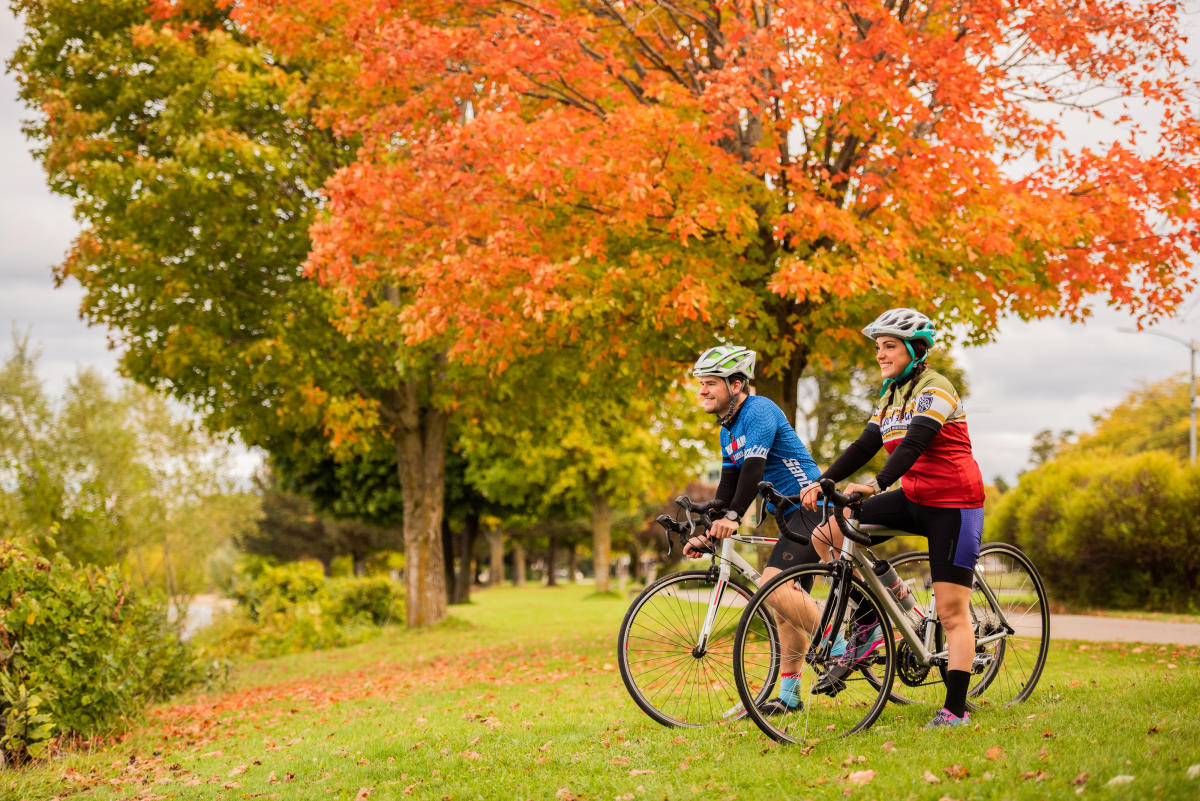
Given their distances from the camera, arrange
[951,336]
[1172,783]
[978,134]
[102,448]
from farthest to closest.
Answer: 1. [102,448]
2. [951,336]
3. [978,134]
4. [1172,783]

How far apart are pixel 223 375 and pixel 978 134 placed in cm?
1174

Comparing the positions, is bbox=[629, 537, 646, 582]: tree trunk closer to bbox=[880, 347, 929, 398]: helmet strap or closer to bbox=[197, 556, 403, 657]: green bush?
bbox=[197, 556, 403, 657]: green bush

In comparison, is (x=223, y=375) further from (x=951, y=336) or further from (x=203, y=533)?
(x=203, y=533)

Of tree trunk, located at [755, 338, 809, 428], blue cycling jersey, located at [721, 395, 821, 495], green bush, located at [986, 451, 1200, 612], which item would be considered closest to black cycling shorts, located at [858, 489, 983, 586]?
blue cycling jersey, located at [721, 395, 821, 495]

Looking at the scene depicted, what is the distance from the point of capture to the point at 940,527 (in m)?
4.79

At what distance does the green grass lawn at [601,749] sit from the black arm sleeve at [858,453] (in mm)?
1303

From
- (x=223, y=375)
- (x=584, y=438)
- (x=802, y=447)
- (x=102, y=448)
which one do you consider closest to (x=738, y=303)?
(x=802, y=447)

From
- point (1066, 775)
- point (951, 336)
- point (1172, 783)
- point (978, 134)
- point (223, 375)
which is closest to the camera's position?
point (1172, 783)

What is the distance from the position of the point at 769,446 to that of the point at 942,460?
0.89m

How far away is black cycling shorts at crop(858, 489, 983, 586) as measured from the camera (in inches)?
189

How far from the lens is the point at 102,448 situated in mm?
24922

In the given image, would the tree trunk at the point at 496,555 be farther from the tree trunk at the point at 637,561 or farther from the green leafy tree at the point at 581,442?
the green leafy tree at the point at 581,442

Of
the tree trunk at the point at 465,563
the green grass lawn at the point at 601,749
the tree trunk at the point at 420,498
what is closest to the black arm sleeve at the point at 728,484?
the green grass lawn at the point at 601,749

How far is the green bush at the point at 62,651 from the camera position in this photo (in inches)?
278
